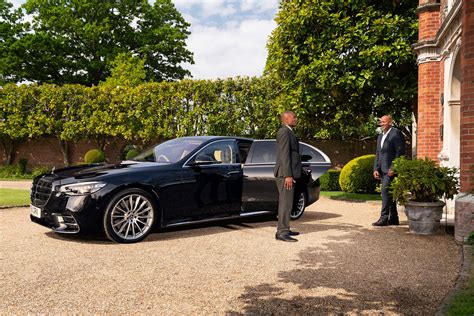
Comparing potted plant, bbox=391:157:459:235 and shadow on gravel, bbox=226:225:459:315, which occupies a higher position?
potted plant, bbox=391:157:459:235

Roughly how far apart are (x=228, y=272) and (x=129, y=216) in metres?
2.21

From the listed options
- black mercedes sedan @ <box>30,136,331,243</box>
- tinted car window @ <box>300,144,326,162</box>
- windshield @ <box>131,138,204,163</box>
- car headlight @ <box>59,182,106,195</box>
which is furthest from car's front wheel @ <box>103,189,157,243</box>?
tinted car window @ <box>300,144,326,162</box>

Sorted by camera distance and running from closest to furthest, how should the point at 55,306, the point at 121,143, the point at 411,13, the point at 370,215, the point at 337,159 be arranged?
the point at 55,306 → the point at 370,215 → the point at 411,13 → the point at 337,159 → the point at 121,143

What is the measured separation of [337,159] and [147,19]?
21.7m

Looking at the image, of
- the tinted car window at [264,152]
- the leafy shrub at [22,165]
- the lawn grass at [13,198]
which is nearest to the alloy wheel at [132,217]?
the tinted car window at [264,152]

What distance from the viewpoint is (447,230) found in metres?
8.22

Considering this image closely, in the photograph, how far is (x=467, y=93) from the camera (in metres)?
7.18

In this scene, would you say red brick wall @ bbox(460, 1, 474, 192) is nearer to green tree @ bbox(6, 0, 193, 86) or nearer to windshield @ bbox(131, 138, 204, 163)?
windshield @ bbox(131, 138, 204, 163)

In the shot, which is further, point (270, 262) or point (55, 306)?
point (270, 262)

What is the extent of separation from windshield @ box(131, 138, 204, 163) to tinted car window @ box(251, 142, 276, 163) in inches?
42.5

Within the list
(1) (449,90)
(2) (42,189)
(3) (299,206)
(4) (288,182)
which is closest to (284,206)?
(4) (288,182)

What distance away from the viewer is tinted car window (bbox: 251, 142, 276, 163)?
859cm

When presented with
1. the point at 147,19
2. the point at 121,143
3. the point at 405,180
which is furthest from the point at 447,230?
the point at 147,19

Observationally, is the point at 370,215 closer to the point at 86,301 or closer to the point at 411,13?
the point at 411,13
